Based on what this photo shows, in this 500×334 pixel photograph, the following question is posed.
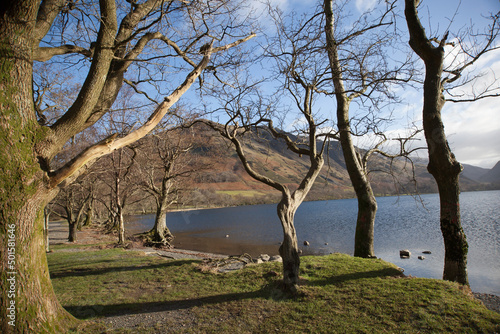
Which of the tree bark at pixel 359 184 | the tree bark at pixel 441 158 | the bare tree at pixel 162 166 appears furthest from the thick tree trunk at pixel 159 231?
the tree bark at pixel 441 158

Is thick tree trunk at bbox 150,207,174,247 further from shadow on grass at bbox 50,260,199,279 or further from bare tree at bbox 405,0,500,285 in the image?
bare tree at bbox 405,0,500,285

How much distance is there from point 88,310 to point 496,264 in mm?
17516

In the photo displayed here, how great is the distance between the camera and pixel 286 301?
527 cm

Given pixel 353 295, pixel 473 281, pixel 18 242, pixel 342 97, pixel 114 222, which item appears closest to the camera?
pixel 18 242

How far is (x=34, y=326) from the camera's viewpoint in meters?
3.47

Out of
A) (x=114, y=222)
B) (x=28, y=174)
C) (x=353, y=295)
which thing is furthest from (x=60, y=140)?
(x=114, y=222)

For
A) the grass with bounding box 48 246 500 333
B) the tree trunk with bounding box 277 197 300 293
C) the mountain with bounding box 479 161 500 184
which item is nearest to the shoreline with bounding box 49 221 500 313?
the grass with bounding box 48 246 500 333

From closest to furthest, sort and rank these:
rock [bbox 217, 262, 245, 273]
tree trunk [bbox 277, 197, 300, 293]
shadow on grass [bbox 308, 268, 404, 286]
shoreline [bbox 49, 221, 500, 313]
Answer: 1. tree trunk [bbox 277, 197, 300, 293]
2. shadow on grass [bbox 308, 268, 404, 286]
3. shoreline [bbox 49, 221, 500, 313]
4. rock [bbox 217, 262, 245, 273]

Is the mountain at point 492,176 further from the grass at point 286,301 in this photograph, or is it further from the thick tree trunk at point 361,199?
the grass at point 286,301

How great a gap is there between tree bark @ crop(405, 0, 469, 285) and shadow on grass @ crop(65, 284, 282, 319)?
398cm

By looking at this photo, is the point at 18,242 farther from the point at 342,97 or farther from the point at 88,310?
the point at 342,97

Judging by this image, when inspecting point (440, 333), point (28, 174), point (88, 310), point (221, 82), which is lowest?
point (88, 310)

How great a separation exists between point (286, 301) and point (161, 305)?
8.03 feet

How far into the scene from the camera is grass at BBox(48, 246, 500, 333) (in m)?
4.28
